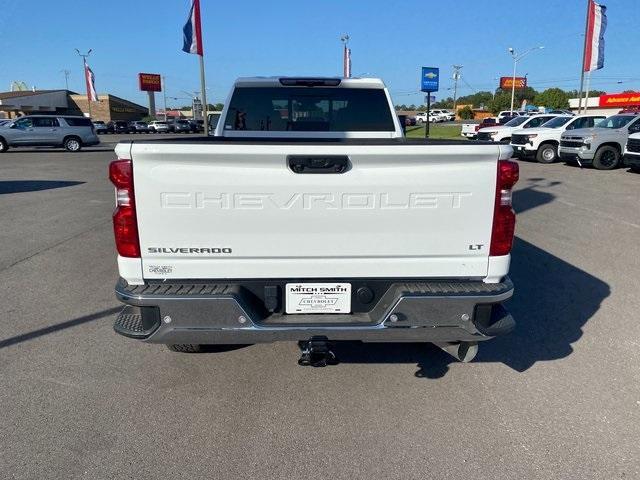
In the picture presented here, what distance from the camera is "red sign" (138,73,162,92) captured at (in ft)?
250

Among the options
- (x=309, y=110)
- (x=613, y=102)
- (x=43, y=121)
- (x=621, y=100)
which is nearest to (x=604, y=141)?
(x=309, y=110)

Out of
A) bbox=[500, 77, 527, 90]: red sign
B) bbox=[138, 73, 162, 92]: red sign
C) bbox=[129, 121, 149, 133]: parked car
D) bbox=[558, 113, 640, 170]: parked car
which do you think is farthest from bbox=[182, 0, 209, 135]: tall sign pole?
bbox=[500, 77, 527, 90]: red sign

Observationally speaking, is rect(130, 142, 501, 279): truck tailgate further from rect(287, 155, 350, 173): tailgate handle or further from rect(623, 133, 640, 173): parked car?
rect(623, 133, 640, 173): parked car

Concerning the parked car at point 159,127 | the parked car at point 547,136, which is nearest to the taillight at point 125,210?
the parked car at point 547,136

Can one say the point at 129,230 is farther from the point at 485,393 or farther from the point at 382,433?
the point at 485,393

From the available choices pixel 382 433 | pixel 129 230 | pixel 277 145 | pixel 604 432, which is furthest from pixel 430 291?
pixel 129 230

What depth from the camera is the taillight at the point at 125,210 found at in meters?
2.60

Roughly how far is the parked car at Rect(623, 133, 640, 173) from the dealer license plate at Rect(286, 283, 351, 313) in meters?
16.0

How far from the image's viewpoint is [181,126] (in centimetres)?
5366

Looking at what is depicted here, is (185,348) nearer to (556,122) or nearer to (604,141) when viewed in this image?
(604,141)

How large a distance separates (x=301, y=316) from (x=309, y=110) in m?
2.85

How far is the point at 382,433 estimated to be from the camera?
9.53 feet

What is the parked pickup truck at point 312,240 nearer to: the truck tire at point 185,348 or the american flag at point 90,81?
the truck tire at point 185,348

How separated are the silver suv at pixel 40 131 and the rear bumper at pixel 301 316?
27.8 meters
